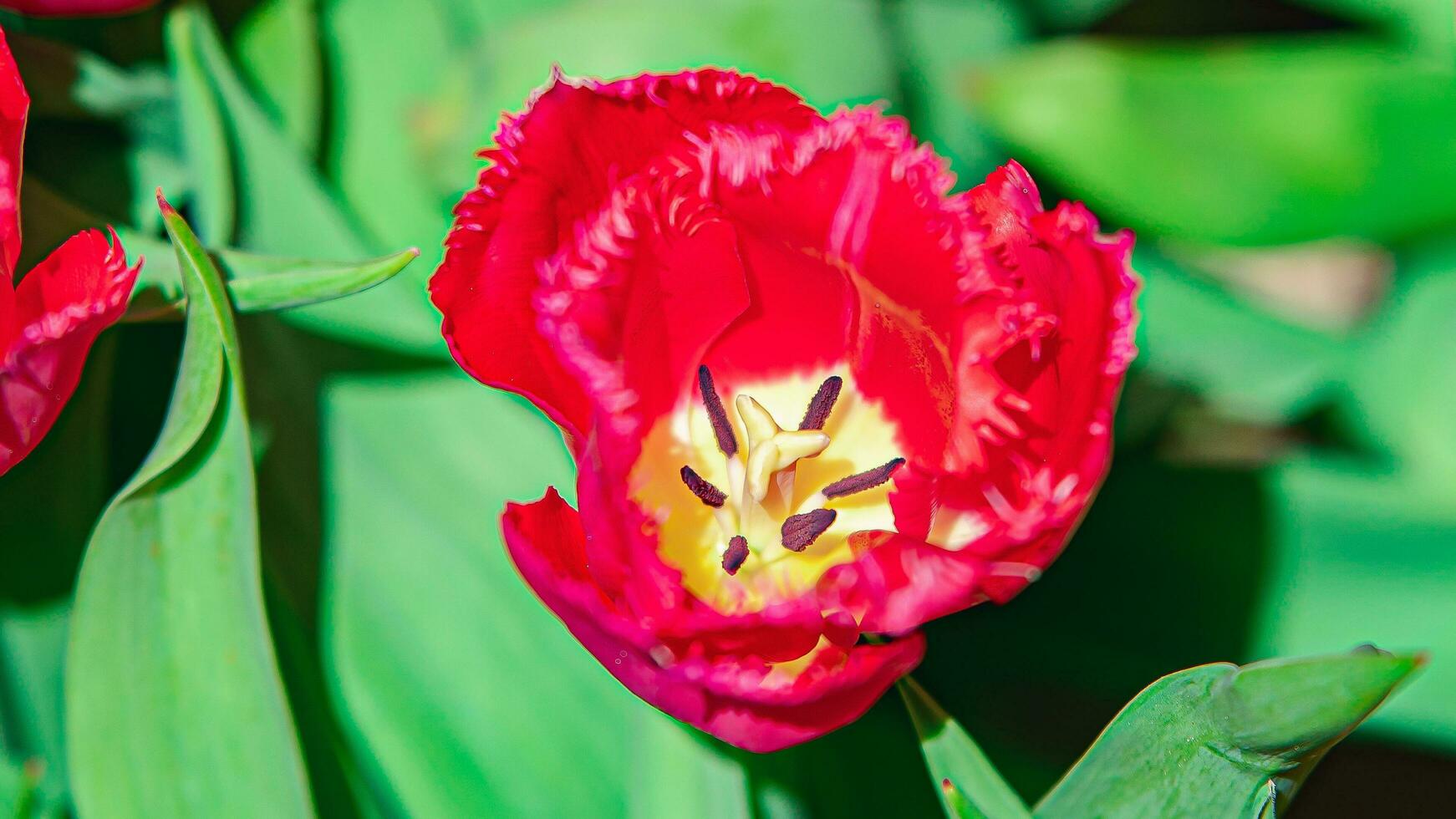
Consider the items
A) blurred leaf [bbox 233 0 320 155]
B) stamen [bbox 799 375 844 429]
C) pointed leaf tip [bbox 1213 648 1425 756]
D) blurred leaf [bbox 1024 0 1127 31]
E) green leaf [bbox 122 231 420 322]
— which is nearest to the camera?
pointed leaf tip [bbox 1213 648 1425 756]

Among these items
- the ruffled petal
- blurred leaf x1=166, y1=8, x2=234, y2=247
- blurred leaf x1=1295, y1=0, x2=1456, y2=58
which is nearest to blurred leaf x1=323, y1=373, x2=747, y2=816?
blurred leaf x1=166, y1=8, x2=234, y2=247

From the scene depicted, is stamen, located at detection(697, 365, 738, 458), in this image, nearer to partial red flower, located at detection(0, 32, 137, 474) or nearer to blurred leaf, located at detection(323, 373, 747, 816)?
blurred leaf, located at detection(323, 373, 747, 816)

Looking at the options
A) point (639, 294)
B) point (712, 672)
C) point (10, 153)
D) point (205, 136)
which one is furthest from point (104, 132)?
point (712, 672)

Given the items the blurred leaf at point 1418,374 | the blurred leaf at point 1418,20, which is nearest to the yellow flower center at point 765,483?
the blurred leaf at point 1418,374

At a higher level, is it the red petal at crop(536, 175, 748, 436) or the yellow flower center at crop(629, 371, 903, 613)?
the red petal at crop(536, 175, 748, 436)

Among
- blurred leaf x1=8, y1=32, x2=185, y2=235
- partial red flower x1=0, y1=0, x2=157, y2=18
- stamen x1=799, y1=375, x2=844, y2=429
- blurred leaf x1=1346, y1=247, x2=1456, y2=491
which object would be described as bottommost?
blurred leaf x1=1346, y1=247, x2=1456, y2=491

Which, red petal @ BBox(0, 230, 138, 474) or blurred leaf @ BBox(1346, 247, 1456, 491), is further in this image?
blurred leaf @ BBox(1346, 247, 1456, 491)

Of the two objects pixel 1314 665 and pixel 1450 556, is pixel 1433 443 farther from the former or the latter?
pixel 1314 665

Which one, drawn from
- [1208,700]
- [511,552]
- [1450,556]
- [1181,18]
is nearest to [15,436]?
[511,552]
